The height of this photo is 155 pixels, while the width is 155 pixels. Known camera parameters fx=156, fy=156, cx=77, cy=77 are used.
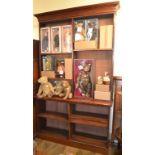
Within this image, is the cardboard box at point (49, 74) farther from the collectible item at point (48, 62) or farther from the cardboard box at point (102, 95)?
the cardboard box at point (102, 95)

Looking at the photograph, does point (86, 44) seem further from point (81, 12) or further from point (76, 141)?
point (76, 141)

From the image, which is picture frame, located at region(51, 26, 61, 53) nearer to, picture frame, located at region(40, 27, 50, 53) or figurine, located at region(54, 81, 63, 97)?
picture frame, located at region(40, 27, 50, 53)

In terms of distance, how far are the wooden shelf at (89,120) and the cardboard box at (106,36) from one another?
3.59 feet

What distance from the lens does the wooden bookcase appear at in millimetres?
2303

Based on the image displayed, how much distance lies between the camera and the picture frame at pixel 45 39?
270 cm

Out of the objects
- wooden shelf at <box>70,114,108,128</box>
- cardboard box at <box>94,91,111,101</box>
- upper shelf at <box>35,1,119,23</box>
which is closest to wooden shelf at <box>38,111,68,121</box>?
wooden shelf at <box>70,114,108,128</box>

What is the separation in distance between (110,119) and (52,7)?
2184 millimetres

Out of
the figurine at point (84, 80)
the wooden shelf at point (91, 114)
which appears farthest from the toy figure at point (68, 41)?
the wooden shelf at point (91, 114)

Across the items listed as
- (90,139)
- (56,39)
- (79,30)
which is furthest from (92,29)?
(90,139)

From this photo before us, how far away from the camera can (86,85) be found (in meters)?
2.49

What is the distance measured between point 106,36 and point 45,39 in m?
1.08

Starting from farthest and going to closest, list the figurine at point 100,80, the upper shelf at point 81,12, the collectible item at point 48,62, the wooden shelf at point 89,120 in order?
the collectible item at point 48,62 < the figurine at point 100,80 < the wooden shelf at point 89,120 < the upper shelf at point 81,12
